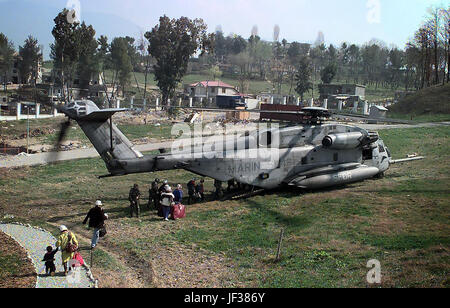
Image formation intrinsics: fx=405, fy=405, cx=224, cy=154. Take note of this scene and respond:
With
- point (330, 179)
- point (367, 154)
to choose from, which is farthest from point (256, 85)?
point (330, 179)

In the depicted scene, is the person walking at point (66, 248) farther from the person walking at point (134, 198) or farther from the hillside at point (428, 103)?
the hillside at point (428, 103)

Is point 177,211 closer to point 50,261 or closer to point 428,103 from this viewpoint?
point 50,261

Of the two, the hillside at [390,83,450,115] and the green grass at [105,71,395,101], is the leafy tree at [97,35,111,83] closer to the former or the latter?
the green grass at [105,71,395,101]

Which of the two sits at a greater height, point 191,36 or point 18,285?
point 191,36

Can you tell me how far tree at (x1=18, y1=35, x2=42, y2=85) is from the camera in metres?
81.1

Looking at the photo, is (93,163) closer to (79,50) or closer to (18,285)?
(18,285)

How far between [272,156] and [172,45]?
52291 millimetres

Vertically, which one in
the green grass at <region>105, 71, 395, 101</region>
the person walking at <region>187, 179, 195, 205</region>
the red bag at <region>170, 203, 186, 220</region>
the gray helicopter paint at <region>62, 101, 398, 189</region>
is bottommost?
the red bag at <region>170, 203, 186, 220</region>

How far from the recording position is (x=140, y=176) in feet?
84.3

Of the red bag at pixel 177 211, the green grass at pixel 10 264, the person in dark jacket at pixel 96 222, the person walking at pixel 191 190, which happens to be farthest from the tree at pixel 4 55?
the green grass at pixel 10 264

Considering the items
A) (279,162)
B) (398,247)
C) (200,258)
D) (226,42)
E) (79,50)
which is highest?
(226,42)

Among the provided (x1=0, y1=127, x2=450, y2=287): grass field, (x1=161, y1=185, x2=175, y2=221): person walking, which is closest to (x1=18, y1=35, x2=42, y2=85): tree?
(x1=0, y1=127, x2=450, y2=287): grass field
